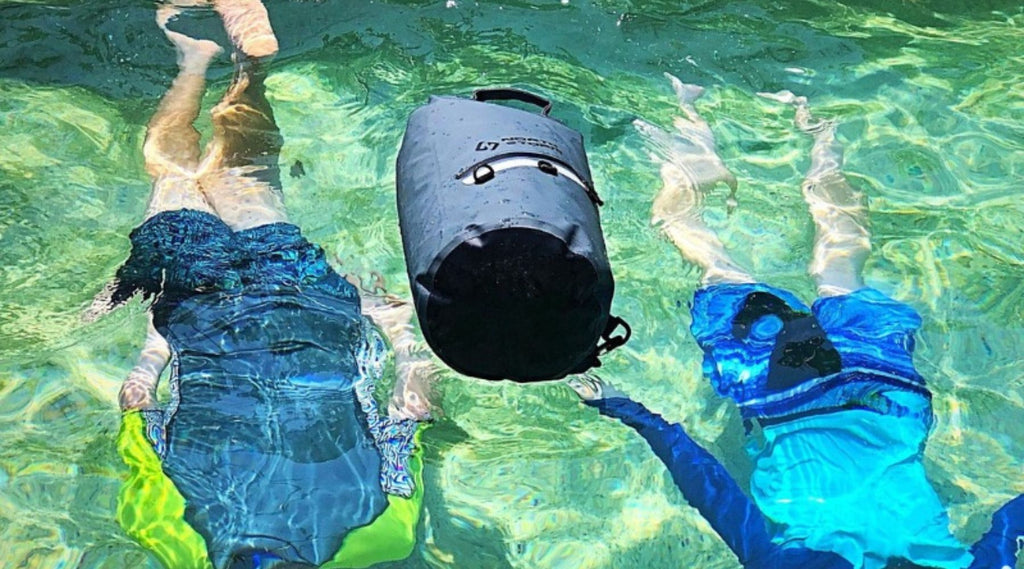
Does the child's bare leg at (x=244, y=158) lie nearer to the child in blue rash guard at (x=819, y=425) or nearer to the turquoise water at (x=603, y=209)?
the turquoise water at (x=603, y=209)

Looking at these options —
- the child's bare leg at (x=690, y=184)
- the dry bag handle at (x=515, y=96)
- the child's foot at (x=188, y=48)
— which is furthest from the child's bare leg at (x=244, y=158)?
the child's bare leg at (x=690, y=184)

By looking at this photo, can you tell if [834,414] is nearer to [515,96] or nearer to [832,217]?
[832,217]

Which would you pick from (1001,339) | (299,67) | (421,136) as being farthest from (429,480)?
(299,67)

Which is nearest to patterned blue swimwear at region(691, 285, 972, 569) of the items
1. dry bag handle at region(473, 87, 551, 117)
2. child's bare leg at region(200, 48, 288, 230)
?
dry bag handle at region(473, 87, 551, 117)

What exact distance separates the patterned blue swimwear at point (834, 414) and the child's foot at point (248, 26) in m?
2.64

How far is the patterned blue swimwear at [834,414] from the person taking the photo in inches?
119

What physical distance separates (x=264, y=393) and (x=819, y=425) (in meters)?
1.77

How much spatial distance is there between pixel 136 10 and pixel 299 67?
96 cm

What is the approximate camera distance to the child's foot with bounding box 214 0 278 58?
5133 mm

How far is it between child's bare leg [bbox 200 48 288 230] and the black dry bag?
1415mm

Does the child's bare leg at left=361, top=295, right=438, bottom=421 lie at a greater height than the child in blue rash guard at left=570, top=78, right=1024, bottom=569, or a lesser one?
lesser

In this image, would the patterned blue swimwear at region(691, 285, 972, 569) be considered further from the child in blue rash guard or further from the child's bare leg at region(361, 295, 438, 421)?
the child's bare leg at region(361, 295, 438, 421)

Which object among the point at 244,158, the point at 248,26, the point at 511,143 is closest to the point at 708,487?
the point at 511,143

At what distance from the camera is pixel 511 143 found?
9.18ft
